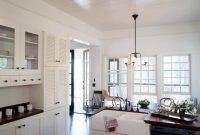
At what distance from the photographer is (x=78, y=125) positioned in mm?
5371

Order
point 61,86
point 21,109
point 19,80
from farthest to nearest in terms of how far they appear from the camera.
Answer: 1. point 61,86
2. point 21,109
3. point 19,80

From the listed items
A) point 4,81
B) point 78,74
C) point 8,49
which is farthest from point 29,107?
point 78,74

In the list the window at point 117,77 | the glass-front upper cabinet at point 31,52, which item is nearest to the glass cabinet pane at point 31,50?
the glass-front upper cabinet at point 31,52

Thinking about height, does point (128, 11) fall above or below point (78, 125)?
above

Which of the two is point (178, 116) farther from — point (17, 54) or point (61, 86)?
point (17, 54)

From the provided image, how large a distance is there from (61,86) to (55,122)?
769mm

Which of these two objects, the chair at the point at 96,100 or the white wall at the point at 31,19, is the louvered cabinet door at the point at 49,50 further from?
the chair at the point at 96,100

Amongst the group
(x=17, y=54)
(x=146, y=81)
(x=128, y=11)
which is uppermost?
(x=128, y=11)

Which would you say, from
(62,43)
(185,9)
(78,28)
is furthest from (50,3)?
(185,9)

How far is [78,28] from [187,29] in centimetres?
324

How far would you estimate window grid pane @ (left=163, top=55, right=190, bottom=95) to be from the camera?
5195mm

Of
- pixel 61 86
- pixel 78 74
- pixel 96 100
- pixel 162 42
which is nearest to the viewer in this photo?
pixel 61 86

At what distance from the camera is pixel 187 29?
5.13 m

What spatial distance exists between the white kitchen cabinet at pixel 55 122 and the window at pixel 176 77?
321 cm
